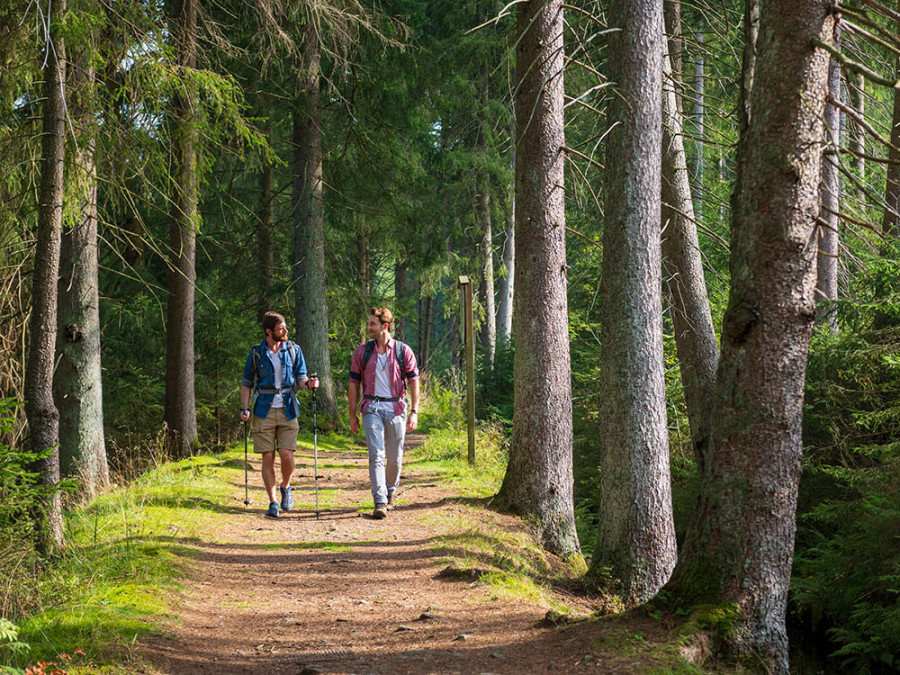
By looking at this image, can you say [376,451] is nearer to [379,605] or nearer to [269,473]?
[269,473]

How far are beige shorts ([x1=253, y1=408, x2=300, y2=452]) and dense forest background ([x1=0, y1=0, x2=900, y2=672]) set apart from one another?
2.09m

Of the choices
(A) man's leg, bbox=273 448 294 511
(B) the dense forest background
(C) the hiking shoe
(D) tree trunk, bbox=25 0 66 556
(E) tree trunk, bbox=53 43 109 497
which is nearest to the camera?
(D) tree trunk, bbox=25 0 66 556

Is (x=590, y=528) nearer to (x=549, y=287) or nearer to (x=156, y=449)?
(x=549, y=287)

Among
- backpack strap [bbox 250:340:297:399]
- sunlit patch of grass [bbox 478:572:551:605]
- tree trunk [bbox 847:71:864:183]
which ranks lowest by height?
sunlit patch of grass [bbox 478:572:551:605]

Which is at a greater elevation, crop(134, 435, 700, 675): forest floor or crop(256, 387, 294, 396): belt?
crop(256, 387, 294, 396): belt

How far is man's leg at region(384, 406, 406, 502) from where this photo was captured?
908 centimetres

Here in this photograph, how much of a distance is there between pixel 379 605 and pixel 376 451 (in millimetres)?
2764

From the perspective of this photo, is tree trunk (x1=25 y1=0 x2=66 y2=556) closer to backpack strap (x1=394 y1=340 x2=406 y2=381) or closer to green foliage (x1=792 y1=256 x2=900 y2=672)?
backpack strap (x1=394 y1=340 x2=406 y2=381)

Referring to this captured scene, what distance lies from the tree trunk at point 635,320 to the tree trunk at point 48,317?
4566 mm

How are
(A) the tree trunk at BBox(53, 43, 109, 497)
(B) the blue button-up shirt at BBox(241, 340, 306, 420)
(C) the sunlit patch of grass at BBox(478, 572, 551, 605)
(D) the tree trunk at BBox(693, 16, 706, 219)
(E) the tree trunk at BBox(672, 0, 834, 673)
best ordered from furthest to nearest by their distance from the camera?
(D) the tree trunk at BBox(693, 16, 706, 219), (A) the tree trunk at BBox(53, 43, 109, 497), (B) the blue button-up shirt at BBox(241, 340, 306, 420), (C) the sunlit patch of grass at BBox(478, 572, 551, 605), (E) the tree trunk at BBox(672, 0, 834, 673)

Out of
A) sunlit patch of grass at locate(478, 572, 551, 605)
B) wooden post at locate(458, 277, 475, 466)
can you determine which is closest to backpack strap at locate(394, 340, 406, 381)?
sunlit patch of grass at locate(478, 572, 551, 605)

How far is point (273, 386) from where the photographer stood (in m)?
8.88

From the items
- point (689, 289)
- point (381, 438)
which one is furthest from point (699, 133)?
point (381, 438)

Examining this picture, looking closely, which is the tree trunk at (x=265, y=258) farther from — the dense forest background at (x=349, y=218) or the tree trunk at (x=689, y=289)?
the tree trunk at (x=689, y=289)
